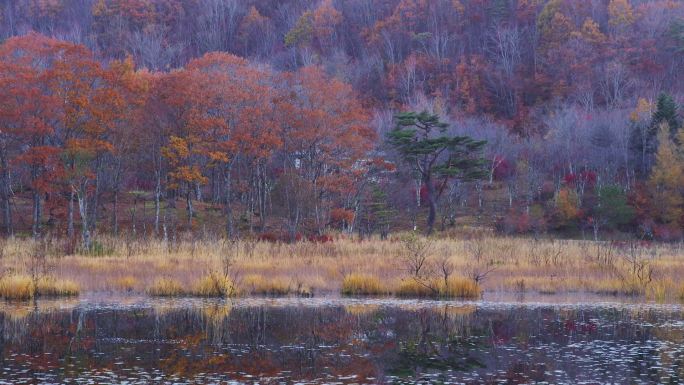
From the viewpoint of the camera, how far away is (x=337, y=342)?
1547 centimetres

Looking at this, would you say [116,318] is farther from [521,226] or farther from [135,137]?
[521,226]

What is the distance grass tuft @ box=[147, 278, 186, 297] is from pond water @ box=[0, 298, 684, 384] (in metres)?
1.03

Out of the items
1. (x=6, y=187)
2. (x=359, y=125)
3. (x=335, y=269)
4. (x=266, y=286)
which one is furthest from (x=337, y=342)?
(x=359, y=125)

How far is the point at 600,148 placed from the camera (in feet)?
224

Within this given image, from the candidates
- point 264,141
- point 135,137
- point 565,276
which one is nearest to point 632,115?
point 264,141

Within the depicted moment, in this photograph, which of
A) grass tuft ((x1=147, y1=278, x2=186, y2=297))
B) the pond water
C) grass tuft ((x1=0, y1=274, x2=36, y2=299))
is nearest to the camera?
the pond water

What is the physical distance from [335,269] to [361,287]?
2694 millimetres

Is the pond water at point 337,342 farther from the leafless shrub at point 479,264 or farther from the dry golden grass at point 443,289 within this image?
the leafless shrub at point 479,264

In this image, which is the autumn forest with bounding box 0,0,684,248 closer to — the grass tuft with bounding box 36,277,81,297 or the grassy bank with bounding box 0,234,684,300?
the grassy bank with bounding box 0,234,684,300

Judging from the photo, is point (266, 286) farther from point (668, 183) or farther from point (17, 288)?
point (668, 183)

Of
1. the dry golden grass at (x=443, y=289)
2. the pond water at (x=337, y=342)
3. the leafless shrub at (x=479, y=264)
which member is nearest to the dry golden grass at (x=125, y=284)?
the pond water at (x=337, y=342)

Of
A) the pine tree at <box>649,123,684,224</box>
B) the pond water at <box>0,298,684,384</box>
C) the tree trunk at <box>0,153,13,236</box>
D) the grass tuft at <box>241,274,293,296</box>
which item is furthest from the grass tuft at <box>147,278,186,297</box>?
the pine tree at <box>649,123,684,224</box>

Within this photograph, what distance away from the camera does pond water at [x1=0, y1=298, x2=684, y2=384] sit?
12562 mm

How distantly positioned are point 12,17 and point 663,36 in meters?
86.9
